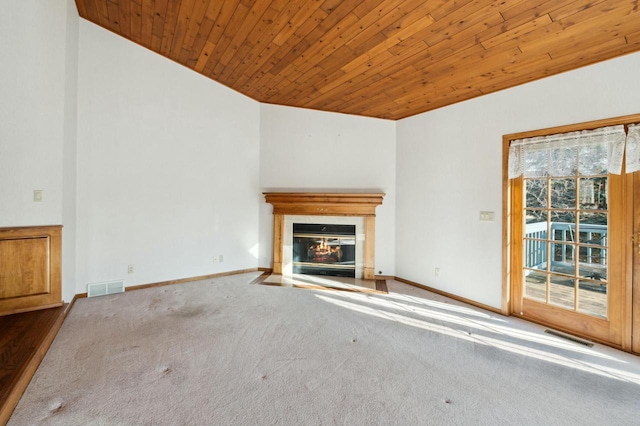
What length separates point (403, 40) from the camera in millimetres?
2611

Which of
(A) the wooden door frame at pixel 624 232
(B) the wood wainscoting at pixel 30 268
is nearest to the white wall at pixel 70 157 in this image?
(B) the wood wainscoting at pixel 30 268

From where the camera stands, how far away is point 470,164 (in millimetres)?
3598

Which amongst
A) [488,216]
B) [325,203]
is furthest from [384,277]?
[488,216]

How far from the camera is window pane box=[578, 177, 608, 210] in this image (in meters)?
2.62

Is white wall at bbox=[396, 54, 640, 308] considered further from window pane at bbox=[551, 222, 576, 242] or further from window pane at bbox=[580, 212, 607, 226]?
window pane at bbox=[580, 212, 607, 226]

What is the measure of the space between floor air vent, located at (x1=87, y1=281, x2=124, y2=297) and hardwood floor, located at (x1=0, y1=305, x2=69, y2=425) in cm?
54

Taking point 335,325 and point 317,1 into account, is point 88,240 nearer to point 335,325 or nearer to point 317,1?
point 335,325

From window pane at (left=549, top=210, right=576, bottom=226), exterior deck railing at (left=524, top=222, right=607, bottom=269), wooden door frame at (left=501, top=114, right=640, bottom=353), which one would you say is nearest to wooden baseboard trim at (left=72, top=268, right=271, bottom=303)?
wooden door frame at (left=501, top=114, right=640, bottom=353)

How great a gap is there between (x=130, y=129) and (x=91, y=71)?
2.48 ft

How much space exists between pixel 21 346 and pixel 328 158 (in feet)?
→ 13.2

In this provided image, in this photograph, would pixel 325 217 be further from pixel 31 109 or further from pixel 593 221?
pixel 31 109

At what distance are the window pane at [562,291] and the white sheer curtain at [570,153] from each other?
3.50 feet

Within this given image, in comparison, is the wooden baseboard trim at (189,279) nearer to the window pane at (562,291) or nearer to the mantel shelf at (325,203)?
the mantel shelf at (325,203)

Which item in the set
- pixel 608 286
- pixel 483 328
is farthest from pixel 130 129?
pixel 608 286
